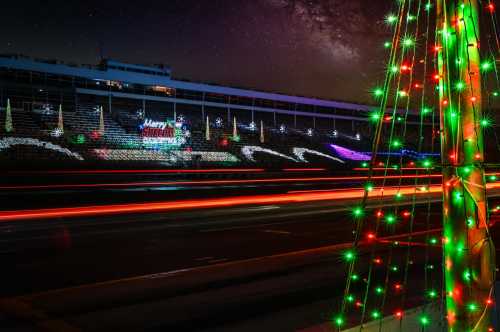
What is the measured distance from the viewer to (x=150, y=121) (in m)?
49.5

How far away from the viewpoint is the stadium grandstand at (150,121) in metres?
43.3

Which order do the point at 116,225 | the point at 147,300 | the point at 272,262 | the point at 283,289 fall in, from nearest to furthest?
the point at 147,300 < the point at 283,289 < the point at 272,262 < the point at 116,225

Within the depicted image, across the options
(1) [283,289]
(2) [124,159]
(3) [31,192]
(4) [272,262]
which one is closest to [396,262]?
(4) [272,262]

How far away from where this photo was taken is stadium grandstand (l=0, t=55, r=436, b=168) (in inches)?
1704

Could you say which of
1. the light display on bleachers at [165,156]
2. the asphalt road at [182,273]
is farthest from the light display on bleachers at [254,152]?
the asphalt road at [182,273]

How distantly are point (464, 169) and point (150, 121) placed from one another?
47.5 m

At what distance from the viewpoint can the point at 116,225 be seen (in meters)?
15.2

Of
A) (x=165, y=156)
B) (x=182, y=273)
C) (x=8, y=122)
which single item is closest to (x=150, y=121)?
(x=165, y=156)

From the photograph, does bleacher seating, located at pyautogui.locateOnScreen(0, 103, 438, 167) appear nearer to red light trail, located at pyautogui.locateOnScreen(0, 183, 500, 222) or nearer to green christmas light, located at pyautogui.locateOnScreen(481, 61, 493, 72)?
red light trail, located at pyautogui.locateOnScreen(0, 183, 500, 222)

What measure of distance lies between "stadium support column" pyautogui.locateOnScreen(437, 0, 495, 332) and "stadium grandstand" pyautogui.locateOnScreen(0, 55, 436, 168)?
3331 cm

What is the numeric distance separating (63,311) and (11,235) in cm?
797

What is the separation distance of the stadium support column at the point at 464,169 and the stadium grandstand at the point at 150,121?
109 feet

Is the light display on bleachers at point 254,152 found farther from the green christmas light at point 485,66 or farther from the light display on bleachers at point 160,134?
the green christmas light at point 485,66

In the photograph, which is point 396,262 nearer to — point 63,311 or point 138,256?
point 138,256
